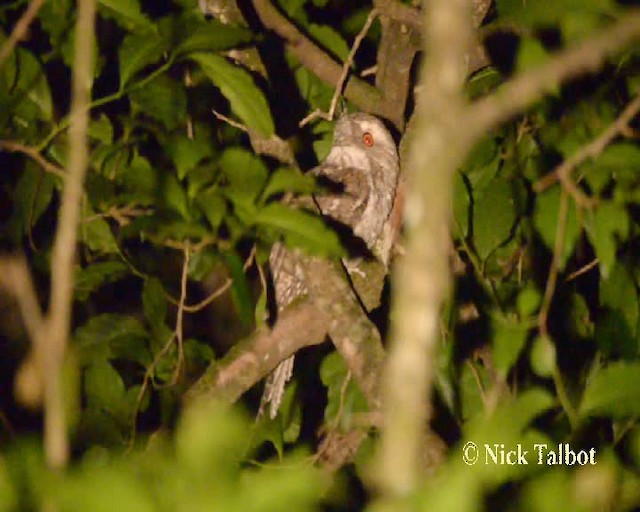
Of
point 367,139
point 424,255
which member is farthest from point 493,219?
point 424,255

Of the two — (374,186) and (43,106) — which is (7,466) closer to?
(43,106)

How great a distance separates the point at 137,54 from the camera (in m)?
1.91

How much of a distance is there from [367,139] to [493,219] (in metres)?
1.01

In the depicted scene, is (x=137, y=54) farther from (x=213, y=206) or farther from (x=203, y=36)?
(x=213, y=206)

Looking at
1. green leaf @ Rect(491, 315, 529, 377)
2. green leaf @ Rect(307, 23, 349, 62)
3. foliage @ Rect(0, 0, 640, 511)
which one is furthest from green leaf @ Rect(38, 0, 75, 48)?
green leaf @ Rect(491, 315, 529, 377)

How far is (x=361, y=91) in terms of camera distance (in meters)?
2.73

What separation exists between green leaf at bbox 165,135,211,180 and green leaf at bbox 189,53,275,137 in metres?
0.10

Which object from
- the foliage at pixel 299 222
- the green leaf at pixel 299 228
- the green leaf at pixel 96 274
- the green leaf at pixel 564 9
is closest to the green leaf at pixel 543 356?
the foliage at pixel 299 222

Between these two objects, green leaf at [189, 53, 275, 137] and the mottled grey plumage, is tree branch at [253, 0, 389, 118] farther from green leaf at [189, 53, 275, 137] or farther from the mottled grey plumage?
green leaf at [189, 53, 275, 137]

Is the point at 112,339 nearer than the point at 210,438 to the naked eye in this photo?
No

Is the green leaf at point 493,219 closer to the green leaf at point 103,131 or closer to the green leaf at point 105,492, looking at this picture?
the green leaf at point 103,131

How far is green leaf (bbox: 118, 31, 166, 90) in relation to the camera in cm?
191

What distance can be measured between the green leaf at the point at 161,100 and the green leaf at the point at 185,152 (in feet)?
0.38

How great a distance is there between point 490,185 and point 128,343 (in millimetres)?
887
